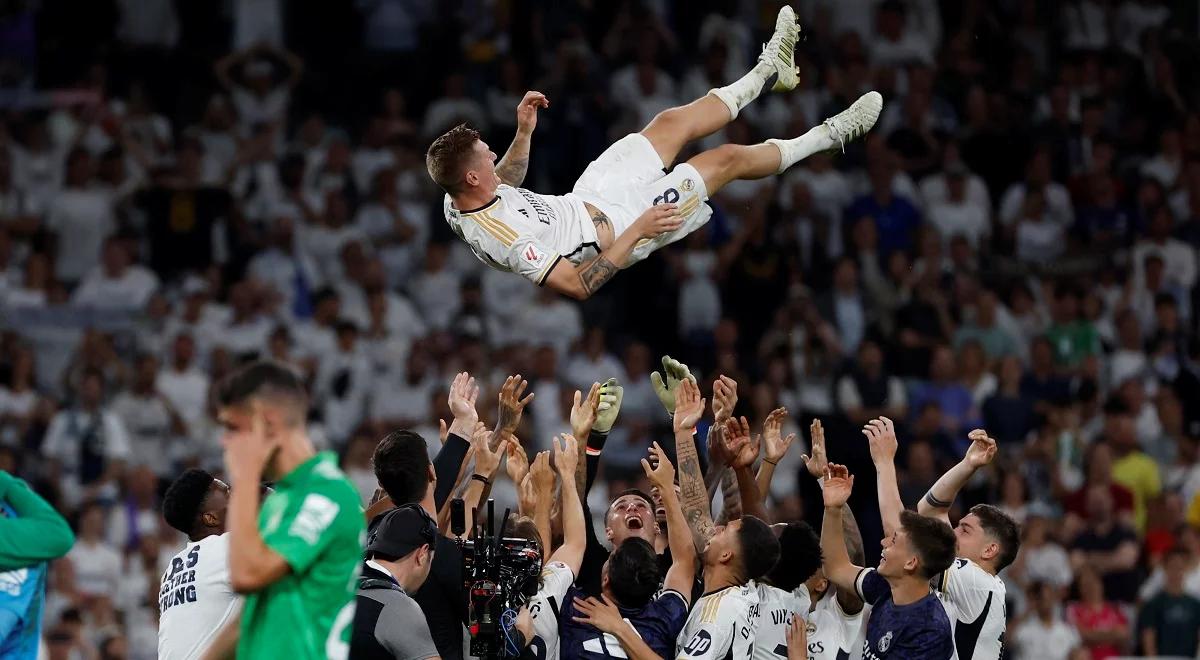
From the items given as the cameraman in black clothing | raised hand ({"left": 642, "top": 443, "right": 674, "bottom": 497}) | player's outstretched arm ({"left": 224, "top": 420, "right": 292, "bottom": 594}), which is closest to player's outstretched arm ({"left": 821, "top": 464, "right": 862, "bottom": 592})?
raised hand ({"left": 642, "top": 443, "right": 674, "bottom": 497})

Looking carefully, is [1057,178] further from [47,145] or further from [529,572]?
[529,572]

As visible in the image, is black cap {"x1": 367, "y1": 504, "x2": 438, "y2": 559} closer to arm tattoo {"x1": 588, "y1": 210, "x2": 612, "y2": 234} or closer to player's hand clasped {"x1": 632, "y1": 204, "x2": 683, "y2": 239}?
player's hand clasped {"x1": 632, "y1": 204, "x2": 683, "y2": 239}

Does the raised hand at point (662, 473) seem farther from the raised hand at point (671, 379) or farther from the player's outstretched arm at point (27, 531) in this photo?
the player's outstretched arm at point (27, 531)

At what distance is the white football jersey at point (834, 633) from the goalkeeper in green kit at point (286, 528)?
3.99m

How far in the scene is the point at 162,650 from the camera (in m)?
7.64

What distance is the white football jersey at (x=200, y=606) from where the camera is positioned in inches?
297

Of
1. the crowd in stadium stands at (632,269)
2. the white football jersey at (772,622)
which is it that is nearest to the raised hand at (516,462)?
the white football jersey at (772,622)

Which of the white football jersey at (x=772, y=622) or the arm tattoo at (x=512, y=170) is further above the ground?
the arm tattoo at (x=512, y=170)

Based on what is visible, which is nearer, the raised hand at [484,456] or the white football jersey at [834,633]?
the raised hand at [484,456]

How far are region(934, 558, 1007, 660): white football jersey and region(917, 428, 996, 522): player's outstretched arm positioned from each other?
0.99 feet

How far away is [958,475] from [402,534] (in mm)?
3379

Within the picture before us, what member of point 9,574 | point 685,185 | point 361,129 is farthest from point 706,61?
point 9,574

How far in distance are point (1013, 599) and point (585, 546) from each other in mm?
8443

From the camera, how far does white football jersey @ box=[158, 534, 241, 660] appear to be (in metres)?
7.54
